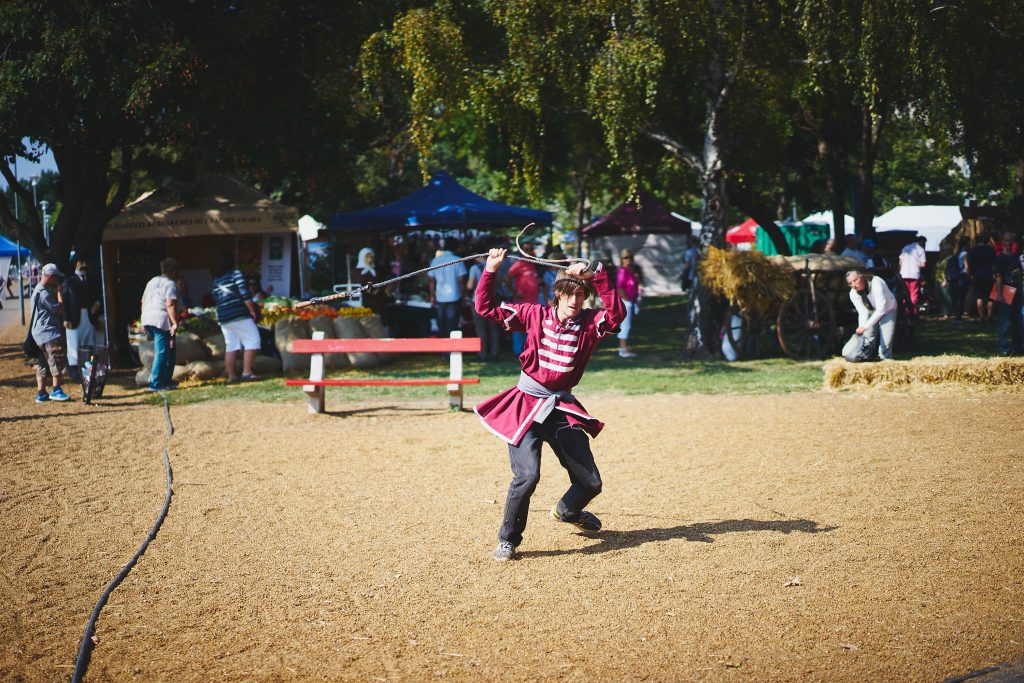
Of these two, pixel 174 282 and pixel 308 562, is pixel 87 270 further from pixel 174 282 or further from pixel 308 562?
pixel 308 562

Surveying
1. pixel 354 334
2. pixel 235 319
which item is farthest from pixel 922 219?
pixel 235 319

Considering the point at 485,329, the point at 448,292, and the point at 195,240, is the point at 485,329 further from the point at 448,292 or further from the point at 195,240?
the point at 195,240

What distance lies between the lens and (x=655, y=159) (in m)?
22.1

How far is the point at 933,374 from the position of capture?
1227 centimetres

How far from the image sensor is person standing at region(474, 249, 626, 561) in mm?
6055

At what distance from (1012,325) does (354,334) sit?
9.94m

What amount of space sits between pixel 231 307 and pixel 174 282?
0.83 meters

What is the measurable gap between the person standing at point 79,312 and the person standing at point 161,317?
1103 mm

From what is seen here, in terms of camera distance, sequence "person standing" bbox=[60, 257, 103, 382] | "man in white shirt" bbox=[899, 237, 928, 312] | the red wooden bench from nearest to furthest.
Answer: the red wooden bench, "person standing" bbox=[60, 257, 103, 382], "man in white shirt" bbox=[899, 237, 928, 312]

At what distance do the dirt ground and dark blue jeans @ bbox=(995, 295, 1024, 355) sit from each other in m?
4.58

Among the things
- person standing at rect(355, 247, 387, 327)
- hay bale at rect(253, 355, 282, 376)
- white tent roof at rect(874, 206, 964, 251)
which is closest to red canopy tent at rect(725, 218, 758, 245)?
white tent roof at rect(874, 206, 964, 251)

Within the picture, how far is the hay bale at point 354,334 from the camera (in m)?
16.0

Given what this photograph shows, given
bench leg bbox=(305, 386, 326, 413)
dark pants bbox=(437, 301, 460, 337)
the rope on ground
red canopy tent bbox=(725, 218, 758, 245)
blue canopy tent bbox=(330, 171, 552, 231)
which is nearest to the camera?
the rope on ground

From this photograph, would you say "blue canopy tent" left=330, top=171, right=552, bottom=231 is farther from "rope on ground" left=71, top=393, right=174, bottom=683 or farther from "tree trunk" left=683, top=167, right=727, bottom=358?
"rope on ground" left=71, top=393, right=174, bottom=683
